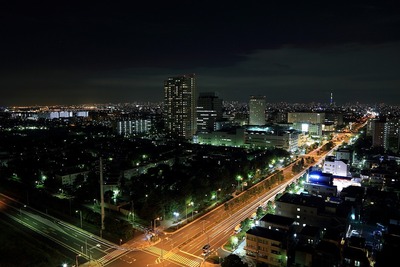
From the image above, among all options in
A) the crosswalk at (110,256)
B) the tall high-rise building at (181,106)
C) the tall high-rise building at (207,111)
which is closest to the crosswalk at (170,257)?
the crosswalk at (110,256)

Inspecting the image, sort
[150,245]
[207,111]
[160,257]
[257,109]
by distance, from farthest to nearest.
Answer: [257,109] < [207,111] < [150,245] < [160,257]

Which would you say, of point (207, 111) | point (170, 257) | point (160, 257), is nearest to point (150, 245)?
point (160, 257)

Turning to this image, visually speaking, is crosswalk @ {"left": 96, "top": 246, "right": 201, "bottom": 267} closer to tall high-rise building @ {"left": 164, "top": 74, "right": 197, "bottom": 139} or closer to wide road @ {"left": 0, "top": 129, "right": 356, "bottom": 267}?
wide road @ {"left": 0, "top": 129, "right": 356, "bottom": 267}

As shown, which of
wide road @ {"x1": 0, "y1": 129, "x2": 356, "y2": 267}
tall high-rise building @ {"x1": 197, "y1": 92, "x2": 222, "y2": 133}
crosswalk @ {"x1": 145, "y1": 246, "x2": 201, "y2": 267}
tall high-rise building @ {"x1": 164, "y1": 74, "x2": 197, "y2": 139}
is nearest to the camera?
crosswalk @ {"x1": 145, "y1": 246, "x2": 201, "y2": 267}

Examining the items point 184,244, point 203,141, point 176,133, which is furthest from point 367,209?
point 176,133

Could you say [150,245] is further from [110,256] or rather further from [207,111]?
[207,111]

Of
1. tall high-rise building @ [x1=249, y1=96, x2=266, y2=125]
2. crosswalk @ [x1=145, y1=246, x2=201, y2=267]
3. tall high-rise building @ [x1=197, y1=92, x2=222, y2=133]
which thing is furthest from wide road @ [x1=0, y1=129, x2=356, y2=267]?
tall high-rise building @ [x1=249, y1=96, x2=266, y2=125]

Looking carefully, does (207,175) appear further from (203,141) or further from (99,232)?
(203,141)
